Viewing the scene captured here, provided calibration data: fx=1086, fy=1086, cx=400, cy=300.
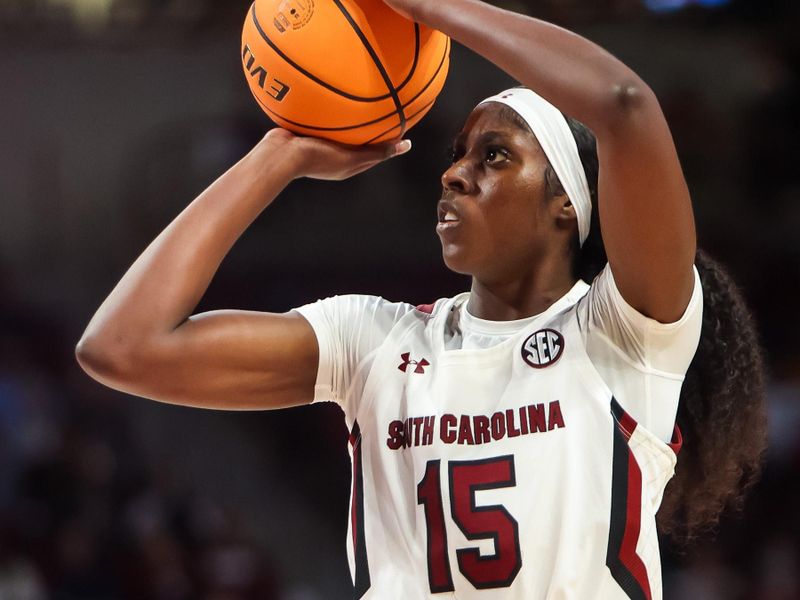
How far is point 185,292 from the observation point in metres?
2.33

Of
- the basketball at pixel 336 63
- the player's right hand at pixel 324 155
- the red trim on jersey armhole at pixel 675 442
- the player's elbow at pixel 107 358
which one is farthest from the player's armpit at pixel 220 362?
the red trim on jersey armhole at pixel 675 442

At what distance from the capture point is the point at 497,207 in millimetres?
2424

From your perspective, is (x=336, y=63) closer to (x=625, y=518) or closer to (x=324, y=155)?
(x=324, y=155)

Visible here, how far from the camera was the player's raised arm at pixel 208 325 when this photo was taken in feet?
7.53

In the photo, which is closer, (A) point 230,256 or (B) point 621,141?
(B) point 621,141

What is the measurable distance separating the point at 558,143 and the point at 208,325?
2.91 ft

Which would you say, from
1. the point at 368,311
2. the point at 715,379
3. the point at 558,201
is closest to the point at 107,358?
the point at 368,311

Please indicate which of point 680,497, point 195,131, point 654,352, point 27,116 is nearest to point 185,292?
point 654,352

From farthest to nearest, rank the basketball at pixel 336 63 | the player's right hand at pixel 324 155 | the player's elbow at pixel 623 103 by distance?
the player's right hand at pixel 324 155 → the basketball at pixel 336 63 → the player's elbow at pixel 623 103

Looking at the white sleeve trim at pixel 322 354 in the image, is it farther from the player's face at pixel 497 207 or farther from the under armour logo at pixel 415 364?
the player's face at pixel 497 207

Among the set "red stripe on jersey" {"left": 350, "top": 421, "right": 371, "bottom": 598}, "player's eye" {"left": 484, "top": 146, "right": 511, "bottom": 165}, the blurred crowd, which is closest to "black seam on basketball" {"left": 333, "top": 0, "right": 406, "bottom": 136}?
"player's eye" {"left": 484, "top": 146, "right": 511, "bottom": 165}

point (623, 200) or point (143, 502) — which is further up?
point (623, 200)

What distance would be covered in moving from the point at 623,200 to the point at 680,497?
967 millimetres

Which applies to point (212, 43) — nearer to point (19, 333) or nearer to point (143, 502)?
point (19, 333)
